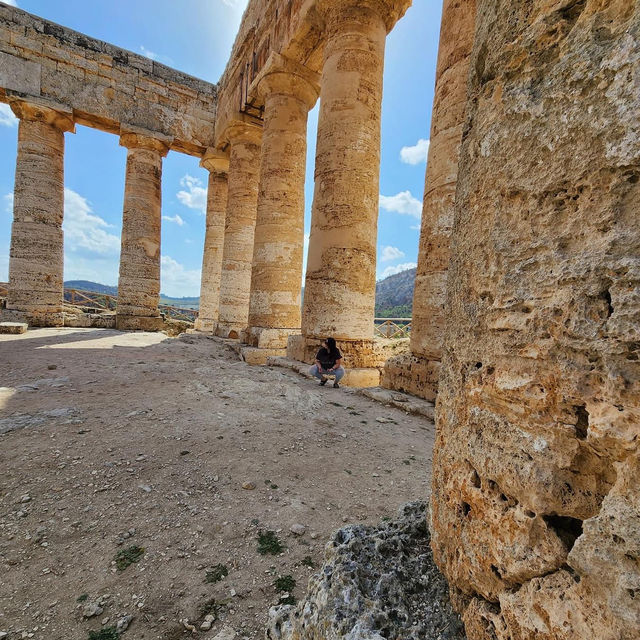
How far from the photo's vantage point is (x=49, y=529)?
2078mm

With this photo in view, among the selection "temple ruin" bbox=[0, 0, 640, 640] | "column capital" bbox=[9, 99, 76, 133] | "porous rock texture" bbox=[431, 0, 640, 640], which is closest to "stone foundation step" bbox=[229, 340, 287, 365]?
"temple ruin" bbox=[0, 0, 640, 640]

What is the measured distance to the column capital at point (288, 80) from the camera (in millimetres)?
8883

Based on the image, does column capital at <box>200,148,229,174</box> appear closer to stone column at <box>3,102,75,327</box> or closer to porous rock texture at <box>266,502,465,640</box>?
stone column at <box>3,102,75,327</box>

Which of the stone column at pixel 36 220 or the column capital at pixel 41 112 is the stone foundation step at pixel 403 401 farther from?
the column capital at pixel 41 112

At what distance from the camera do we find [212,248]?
15.1 meters

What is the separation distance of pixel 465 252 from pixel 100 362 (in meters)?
6.99

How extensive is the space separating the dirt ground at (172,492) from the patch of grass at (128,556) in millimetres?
21

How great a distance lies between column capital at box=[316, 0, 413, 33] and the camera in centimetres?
674

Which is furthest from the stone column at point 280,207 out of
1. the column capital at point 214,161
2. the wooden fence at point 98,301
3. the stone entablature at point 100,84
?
the wooden fence at point 98,301

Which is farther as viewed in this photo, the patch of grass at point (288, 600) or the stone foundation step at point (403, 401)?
the stone foundation step at point (403, 401)

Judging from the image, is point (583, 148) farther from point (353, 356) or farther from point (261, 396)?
point (353, 356)

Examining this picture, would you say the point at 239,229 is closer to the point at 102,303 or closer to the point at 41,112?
the point at 41,112

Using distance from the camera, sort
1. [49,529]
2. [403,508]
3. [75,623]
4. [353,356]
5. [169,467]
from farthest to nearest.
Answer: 1. [353,356]
2. [169,467]
3. [49,529]
4. [403,508]
5. [75,623]

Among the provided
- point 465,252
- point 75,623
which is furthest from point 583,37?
point 75,623
